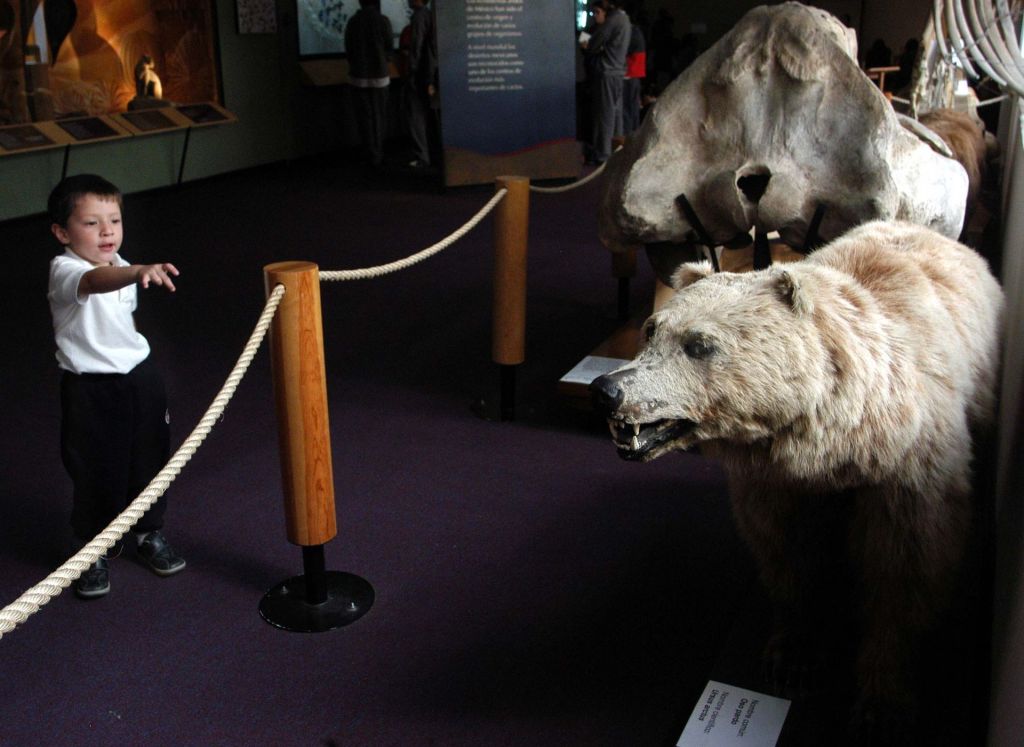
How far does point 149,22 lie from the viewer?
10820 mm

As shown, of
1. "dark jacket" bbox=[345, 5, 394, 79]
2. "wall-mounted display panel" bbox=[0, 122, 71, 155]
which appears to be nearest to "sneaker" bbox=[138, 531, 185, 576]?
"wall-mounted display panel" bbox=[0, 122, 71, 155]

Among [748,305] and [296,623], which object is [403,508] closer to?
[296,623]

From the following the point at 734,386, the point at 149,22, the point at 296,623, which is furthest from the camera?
the point at 149,22

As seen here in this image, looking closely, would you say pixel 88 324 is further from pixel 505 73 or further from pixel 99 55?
pixel 99 55

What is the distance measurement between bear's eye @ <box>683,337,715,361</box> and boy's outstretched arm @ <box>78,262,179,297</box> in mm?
1427

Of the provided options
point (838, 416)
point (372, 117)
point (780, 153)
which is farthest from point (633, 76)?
point (838, 416)

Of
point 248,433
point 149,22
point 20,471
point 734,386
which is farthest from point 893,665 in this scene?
point 149,22

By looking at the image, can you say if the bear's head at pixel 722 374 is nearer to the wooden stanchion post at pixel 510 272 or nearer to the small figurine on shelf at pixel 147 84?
the wooden stanchion post at pixel 510 272

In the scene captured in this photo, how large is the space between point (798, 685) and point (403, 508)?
173 centimetres

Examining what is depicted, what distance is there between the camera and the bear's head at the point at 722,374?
2070 mm

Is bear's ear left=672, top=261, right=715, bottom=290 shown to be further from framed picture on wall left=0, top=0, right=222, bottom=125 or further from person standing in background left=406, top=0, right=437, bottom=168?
person standing in background left=406, top=0, right=437, bottom=168

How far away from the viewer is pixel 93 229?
2996 mm

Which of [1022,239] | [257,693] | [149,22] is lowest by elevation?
[257,693]

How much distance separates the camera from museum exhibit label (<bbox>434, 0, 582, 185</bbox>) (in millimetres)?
10273
